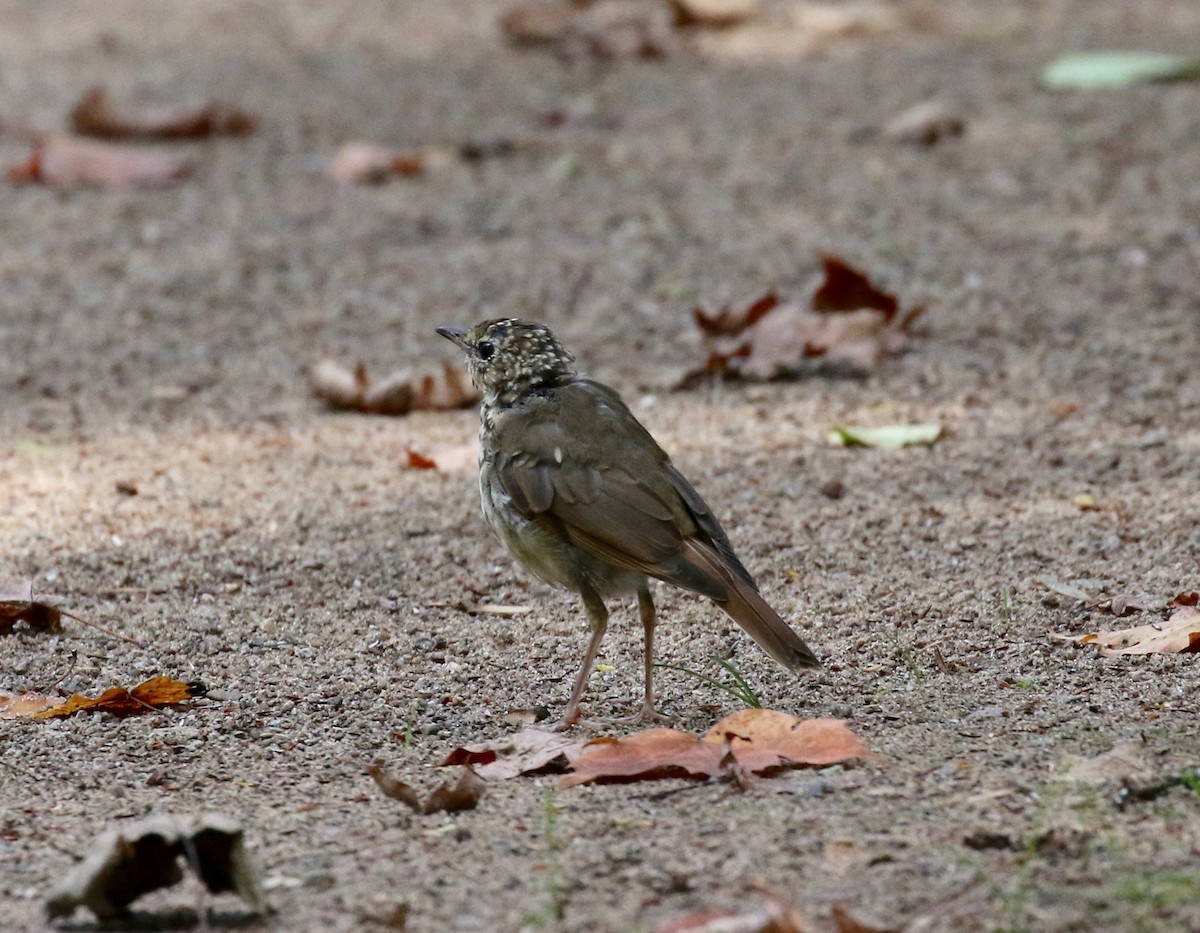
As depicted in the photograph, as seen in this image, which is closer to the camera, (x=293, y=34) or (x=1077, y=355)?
(x=1077, y=355)

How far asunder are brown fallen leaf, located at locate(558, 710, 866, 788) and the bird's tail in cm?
27

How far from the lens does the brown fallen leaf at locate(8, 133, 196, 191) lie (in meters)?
10.2

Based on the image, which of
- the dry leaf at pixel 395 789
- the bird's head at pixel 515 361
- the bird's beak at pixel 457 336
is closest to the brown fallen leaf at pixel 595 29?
the bird's beak at pixel 457 336

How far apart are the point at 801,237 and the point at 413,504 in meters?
3.57

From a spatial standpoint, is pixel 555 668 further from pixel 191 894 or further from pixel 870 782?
pixel 191 894

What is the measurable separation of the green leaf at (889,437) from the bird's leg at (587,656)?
6.89ft

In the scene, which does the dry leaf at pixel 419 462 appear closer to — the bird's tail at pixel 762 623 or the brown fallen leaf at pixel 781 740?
the bird's tail at pixel 762 623

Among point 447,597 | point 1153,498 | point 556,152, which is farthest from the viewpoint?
point 556,152

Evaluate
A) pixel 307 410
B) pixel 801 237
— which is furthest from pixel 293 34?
pixel 307 410

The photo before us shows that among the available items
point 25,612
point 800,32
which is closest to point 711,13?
point 800,32

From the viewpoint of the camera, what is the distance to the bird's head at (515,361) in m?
5.41

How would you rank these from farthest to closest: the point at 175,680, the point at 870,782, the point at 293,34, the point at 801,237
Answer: the point at 293,34
the point at 801,237
the point at 175,680
the point at 870,782

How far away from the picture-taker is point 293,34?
13656mm

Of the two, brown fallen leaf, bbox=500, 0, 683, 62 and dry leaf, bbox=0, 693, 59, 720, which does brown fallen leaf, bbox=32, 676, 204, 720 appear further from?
brown fallen leaf, bbox=500, 0, 683, 62
